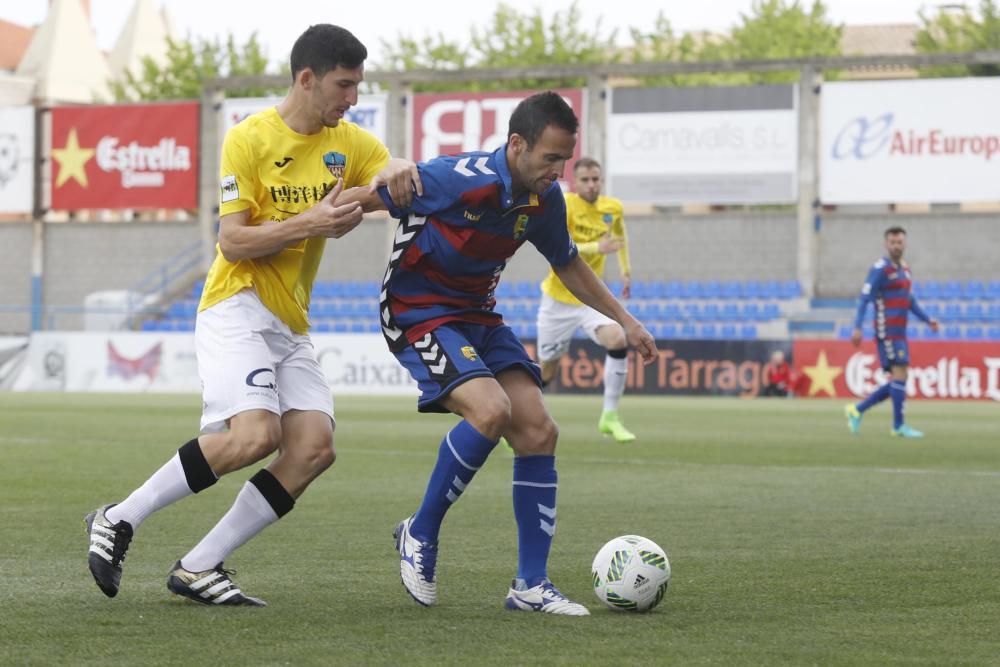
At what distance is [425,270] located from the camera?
565 cm

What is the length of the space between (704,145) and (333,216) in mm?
30987

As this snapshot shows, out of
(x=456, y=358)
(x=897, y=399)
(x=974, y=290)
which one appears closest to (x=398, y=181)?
(x=456, y=358)

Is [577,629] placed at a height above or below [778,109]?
below

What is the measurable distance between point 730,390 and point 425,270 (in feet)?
78.1

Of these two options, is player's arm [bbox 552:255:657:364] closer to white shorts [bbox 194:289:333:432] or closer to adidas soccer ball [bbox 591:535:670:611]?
adidas soccer ball [bbox 591:535:670:611]

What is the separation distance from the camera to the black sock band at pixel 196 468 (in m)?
5.32

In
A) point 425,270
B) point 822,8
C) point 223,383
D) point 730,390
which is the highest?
point 822,8

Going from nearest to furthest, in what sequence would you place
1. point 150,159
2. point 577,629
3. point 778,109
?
point 577,629 → point 778,109 → point 150,159

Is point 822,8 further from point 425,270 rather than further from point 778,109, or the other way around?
A: point 425,270

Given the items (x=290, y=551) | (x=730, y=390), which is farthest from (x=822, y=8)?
(x=290, y=551)

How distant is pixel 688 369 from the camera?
2939 cm

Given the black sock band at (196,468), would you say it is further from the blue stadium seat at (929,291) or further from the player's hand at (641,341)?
the blue stadium seat at (929,291)

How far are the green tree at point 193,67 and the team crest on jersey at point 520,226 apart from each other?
53454 millimetres

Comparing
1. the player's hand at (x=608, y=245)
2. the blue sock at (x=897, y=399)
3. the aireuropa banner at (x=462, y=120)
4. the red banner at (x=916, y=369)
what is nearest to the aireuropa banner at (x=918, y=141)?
the aireuropa banner at (x=462, y=120)
